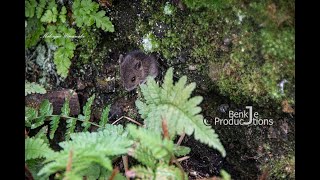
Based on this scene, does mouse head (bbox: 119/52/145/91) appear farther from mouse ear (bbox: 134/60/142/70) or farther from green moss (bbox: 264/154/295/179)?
green moss (bbox: 264/154/295/179)

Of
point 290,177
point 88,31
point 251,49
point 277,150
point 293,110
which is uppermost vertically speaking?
point 88,31

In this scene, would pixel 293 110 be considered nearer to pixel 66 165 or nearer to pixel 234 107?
pixel 234 107

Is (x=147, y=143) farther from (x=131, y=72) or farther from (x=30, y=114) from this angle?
(x=30, y=114)

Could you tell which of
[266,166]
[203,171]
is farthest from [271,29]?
[203,171]

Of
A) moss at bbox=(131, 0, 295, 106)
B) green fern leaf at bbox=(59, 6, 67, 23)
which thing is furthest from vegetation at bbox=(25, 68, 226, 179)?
green fern leaf at bbox=(59, 6, 67, 23)

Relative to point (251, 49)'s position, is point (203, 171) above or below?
below
